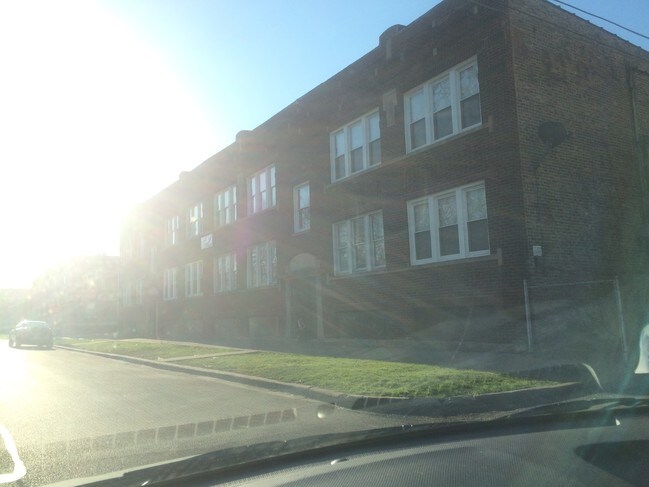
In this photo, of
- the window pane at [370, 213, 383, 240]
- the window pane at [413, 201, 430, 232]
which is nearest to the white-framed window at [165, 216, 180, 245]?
the window pane at [370, 213, 383, 240]

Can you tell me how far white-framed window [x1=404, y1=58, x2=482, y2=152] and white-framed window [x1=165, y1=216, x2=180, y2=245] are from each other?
2051 centimetres

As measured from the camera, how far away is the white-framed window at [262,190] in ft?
80.8

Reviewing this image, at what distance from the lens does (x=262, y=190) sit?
25406mm

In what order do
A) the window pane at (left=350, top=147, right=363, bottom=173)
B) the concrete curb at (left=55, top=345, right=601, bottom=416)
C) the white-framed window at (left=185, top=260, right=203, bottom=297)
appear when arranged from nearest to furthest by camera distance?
the concrete curb at (left=55, top=345, right=601, bottom=416) < the window pane at (left=350, top=147, right=363, bottom=173) < the white-framed window at (left=185, top=260, right=203, bottom=297)

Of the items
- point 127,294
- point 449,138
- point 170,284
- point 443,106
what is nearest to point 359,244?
point 449,138

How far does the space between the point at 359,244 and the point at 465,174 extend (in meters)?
4.93

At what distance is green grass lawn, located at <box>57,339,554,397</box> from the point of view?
9102 mm

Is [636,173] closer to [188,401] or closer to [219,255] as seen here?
[188,401]

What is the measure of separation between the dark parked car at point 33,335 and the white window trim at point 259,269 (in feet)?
44.2

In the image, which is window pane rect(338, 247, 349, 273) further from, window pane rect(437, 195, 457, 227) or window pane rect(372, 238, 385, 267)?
window pane rect(437, 195, 457, 227)

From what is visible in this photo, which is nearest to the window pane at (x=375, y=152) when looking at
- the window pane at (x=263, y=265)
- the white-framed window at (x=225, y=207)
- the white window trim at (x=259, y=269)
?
the white window trim at (x=259, y=269)

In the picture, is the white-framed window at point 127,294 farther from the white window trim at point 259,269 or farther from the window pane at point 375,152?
the window pane at point 375,152

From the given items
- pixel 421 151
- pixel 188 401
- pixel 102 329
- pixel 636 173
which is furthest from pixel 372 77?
pixel 102 329

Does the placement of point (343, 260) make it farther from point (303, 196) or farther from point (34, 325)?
point (34, 325)
